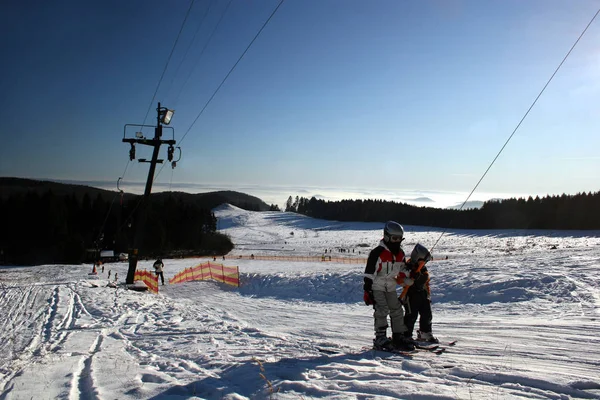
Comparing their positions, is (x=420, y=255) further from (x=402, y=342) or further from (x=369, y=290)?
(x=402, y=342)

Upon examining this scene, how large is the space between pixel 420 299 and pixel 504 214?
342 ft

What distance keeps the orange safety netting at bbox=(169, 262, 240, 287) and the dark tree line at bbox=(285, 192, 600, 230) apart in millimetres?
43933

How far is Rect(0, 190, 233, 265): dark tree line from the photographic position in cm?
5131

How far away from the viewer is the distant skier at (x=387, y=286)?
6.91 metres

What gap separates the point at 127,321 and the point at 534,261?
2011 cm

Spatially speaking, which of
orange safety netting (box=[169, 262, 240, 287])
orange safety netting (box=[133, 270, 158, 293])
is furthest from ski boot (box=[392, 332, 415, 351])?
orange safety netting (box=[169, 262, 240, 287])

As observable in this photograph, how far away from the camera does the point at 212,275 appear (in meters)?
25.4

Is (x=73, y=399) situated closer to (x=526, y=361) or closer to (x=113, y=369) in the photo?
(x=113, y=369)

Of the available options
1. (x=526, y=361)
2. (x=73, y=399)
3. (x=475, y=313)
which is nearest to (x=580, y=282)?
(x=475, y=313)

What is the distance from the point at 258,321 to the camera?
1253 cm

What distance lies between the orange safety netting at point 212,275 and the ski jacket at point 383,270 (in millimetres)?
17913

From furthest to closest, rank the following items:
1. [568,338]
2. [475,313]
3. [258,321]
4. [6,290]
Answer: [6,290], [475,313], [258,321], [568,338]

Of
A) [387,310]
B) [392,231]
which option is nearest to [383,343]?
[387,310]

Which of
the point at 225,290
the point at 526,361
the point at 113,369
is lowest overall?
the point at 225,290
